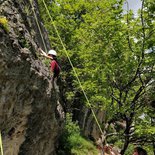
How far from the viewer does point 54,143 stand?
1498 cm

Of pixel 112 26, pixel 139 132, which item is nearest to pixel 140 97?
pixel 139 132

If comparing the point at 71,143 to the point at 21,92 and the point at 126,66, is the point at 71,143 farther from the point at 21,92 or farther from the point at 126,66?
the point at 21,92

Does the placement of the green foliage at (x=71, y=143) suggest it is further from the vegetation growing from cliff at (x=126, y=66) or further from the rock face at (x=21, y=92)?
the rock face at (x=21, y=92)

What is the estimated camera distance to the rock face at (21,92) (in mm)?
8391

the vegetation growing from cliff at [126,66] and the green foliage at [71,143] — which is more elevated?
the vegetation growing from cliff at [126,66]

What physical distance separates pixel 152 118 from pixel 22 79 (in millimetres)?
7337

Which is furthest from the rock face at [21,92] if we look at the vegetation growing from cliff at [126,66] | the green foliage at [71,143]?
the green foliage at [71,143]

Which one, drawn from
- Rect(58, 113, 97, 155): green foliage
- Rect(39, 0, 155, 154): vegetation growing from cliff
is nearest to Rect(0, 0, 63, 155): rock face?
Rect(39, 0, 155, 154): vegetation growing from cliff

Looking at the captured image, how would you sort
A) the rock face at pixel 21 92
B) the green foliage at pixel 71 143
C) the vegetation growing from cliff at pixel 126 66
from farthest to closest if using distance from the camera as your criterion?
the green foliage at pixel 71 143, the vegetation growing from cliff at pixel 126 66, the rock face at pixel 21 92

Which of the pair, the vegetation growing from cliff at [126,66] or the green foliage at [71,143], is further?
the green foliage at [71,143]

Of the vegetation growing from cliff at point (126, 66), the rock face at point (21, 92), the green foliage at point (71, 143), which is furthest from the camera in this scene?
the green foliage at point (71, 143)

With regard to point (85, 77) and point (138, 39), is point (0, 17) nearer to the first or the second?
point (138, 39)

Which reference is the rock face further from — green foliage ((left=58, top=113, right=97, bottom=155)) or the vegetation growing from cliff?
green foliage ((left=58, top=113, right=97, bottom=155))

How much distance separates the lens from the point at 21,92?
9414 millimetres
